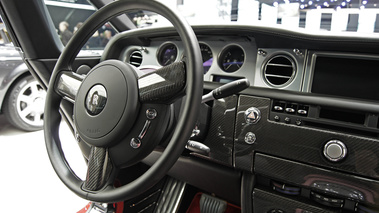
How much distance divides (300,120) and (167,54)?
2.77 feet

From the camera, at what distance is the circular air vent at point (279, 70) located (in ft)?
3.67

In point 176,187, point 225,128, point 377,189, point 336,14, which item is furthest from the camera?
point 176,187

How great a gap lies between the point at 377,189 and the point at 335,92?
362 millimetres

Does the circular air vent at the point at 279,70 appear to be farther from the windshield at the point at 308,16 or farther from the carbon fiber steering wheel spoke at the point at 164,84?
the carbon fiber steering wheel spoke at the point at 164,84

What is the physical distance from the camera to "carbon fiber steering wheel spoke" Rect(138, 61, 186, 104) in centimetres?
72

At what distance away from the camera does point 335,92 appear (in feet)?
3.36

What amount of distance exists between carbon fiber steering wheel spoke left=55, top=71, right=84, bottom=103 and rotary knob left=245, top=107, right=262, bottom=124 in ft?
2.11

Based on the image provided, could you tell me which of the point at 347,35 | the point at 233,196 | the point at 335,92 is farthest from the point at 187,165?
the point at 347,35

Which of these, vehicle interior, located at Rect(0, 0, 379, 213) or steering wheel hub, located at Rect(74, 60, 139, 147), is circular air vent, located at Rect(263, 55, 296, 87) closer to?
vehicle interior, located at Rect(0, 0, 379, 213)

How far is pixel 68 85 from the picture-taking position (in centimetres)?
96

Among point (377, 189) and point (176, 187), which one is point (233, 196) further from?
point (377, 189)

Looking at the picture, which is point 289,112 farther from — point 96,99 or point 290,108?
point 96,99

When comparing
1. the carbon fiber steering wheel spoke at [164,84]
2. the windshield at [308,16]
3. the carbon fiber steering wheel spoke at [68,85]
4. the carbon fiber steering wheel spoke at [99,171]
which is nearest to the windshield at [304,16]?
the windshield at [308,16]

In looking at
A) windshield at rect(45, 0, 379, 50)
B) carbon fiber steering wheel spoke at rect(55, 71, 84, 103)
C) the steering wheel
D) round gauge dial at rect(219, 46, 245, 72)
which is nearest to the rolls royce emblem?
the steering wheel
